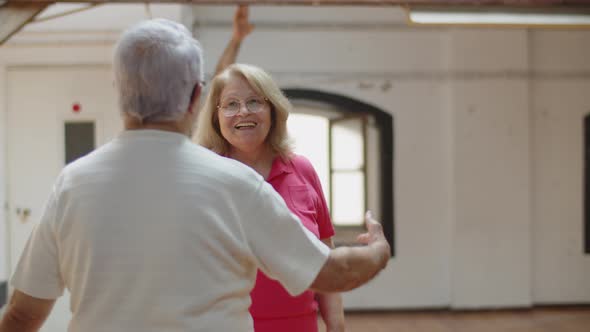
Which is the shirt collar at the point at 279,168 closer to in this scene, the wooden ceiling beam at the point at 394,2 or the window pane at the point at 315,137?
the wooden ceiling beam at the point at 394,2

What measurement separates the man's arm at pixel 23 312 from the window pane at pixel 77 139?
4.91 m

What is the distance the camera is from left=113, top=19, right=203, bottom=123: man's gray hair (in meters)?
1.29

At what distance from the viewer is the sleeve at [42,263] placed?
133cm

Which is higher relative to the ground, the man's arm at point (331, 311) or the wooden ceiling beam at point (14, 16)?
the wooden ceiling beam at point (14, 16)

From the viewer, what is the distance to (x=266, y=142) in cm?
230

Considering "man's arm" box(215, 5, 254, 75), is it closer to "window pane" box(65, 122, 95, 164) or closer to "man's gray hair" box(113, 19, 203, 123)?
"window pane" box(65, 122, 95, 164)

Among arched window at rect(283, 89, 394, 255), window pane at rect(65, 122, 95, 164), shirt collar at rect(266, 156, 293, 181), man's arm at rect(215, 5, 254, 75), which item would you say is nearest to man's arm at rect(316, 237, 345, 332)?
shirt collar at rect(266, 156, 293, 181)

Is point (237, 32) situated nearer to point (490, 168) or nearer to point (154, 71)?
point (490, 168)

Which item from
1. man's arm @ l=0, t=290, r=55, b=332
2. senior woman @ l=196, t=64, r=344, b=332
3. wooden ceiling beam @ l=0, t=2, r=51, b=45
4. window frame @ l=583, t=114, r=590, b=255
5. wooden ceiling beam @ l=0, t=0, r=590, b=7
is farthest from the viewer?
window frame @ l=583, t=114, r=590, b=255

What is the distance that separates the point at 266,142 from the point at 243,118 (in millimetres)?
139

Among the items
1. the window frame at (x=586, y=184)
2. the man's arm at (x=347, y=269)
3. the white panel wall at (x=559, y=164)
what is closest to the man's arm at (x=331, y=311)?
the man's arm at (x=347, y=269)

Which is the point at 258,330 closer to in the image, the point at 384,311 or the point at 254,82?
the point at 254,82

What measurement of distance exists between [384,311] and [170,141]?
6.65 meters

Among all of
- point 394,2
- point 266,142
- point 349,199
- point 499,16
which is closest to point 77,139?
point 349,199
